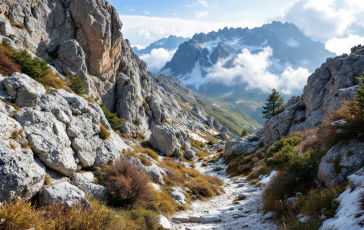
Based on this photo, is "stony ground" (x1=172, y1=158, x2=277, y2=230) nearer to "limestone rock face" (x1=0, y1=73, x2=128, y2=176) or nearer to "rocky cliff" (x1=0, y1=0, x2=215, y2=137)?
"limestone rock face" (x1=0, y1=73, x2=128, y2=176)

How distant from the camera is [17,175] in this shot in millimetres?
7367

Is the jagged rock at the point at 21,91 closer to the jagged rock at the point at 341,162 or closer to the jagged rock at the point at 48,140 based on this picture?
the jagged rock at the point at 48,140

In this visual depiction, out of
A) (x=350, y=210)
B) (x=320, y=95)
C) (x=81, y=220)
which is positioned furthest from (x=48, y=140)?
(x=320, y=95)

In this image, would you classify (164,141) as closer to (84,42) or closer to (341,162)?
(84,42)

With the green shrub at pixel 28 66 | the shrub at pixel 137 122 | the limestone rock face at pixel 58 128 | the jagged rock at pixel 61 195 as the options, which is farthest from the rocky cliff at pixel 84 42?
the jagged rock at pixel 61 195

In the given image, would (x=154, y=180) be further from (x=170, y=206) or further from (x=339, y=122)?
(x=339, y=122)

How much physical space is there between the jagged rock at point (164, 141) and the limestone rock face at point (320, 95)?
52.0 feet

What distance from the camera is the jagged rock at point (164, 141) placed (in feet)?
117

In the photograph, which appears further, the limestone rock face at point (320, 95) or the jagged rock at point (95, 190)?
the limestone rock face at point (320, 95)

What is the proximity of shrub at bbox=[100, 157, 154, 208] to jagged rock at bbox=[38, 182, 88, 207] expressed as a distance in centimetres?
189

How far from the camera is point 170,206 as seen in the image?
507 inches

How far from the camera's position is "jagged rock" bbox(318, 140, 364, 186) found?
8.12 metres

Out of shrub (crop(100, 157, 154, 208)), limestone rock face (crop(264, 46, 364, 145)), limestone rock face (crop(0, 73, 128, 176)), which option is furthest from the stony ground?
limestone rock face (crop(264, 46, 364, 145))

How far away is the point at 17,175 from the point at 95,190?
3997 mm
